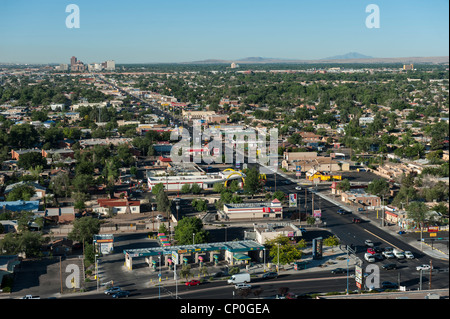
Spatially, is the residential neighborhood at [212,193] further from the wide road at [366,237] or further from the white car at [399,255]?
the white car at [399,255]

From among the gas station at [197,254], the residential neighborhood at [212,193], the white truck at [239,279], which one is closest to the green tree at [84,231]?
the residential neighborhood at [212,193]

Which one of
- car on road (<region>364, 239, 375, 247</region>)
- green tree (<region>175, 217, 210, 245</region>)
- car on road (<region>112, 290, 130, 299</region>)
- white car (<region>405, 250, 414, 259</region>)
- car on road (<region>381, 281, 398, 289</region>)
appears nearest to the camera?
car on road (<region>112, 290, 130, 299</region>)

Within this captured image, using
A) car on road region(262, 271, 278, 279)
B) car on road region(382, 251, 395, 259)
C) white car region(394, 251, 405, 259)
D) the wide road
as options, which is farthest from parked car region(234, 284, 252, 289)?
white car region(394, 251, 405, 259)

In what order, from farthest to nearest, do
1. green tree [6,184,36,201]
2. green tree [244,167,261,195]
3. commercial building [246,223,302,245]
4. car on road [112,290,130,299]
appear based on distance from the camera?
green tree [244,167,261,195] < green tree [6,184,36,201] < commercial building [246,223,302,245] < car on road [112,290,130,299]

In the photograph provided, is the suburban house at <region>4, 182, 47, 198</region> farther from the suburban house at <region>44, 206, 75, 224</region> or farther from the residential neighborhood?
the suburban house at <region>44, 206, 75, 224</region>

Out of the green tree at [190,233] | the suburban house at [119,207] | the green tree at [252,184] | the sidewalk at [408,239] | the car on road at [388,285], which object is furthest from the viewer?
the green tree at [252,184]
